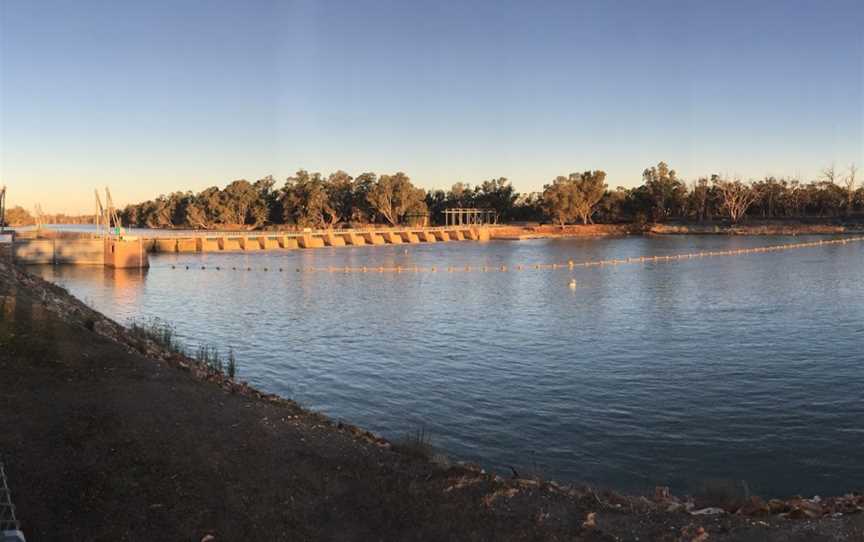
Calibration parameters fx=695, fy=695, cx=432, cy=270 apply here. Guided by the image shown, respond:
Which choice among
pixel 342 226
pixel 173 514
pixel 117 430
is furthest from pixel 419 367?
pixel 342 226

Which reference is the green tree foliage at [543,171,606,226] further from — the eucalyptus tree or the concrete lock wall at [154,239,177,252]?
the concrete lock wall at [154,239,177,252]

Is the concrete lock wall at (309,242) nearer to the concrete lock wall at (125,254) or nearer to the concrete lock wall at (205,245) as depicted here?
the concrete lock wall at (205,245)

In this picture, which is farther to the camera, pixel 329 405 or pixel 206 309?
pixel 206 309

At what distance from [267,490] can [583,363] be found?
58.4 ft

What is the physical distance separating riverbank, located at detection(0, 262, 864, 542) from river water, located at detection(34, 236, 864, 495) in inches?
152

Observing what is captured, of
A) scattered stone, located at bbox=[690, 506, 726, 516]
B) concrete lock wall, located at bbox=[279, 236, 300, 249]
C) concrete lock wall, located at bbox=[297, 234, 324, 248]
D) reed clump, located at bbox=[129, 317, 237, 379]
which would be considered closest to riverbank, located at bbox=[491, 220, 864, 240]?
concrete lock wall, located at bbox=[297, 234, 324, 248]

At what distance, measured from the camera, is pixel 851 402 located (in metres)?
19.9

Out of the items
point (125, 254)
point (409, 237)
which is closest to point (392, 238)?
point (409, 237)

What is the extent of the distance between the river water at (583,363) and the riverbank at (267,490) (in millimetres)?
3860

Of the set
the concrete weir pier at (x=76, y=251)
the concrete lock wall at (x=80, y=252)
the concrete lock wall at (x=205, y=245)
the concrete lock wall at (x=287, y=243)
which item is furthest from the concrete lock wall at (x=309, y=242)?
the concrete lock wall at (x=80, y=252)

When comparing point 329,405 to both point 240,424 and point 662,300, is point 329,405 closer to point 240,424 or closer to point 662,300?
point 240,424

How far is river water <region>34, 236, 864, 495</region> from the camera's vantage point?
1611 cm

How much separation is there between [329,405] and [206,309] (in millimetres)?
26185

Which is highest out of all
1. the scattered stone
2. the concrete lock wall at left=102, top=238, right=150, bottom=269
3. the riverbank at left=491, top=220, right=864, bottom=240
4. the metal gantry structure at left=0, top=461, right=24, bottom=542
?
the riverbank at left=491, top=220, right=864, bottom=240
